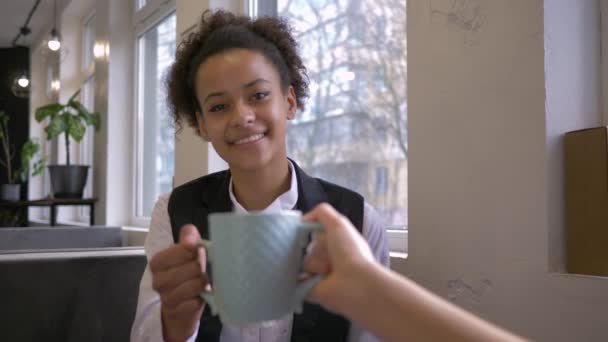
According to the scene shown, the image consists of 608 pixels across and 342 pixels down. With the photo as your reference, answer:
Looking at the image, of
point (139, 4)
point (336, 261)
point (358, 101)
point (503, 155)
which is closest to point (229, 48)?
point (503, 155)

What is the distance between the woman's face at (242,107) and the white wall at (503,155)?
446mm

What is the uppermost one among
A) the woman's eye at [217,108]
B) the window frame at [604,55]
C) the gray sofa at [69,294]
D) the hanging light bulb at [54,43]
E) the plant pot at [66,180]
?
the hanging light bulb at [54,43]

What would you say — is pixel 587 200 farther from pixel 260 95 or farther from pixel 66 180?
pixel 66 180

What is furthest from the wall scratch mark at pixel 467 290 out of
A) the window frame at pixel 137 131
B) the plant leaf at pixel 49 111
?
the plant leaf at pixel 49 111

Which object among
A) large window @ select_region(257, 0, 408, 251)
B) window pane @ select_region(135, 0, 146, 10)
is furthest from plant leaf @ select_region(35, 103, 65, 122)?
large window @ select_region(257, 0, 408, 251)

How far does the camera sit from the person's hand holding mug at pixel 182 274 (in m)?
0.70

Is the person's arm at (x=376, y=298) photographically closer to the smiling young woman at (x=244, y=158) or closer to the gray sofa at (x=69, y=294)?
the smiling young woman at (x=244, y=158)

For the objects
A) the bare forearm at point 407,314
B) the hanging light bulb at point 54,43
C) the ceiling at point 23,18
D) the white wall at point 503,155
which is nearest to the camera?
the bare forearm at point 407,314

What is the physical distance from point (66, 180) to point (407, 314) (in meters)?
4.64

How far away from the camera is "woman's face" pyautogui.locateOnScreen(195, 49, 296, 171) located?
1.16m

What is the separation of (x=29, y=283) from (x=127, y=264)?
253 mm

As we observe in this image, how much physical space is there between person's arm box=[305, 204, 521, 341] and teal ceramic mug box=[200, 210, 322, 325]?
0.02 meters

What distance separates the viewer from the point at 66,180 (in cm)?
461

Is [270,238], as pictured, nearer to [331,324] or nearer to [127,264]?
[331,324]
